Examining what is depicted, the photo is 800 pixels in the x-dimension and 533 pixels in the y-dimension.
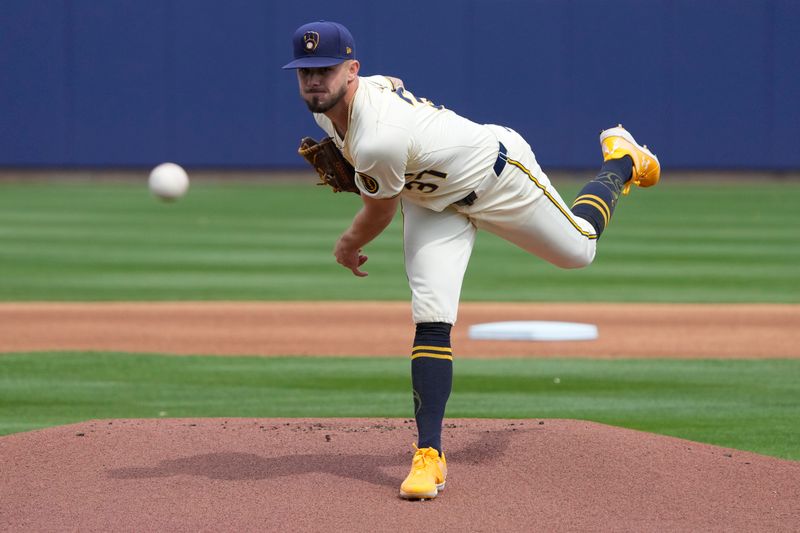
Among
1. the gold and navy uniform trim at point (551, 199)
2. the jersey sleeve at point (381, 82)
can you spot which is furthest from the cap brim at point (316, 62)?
the gold and navy uniform trim at point (551, 199)

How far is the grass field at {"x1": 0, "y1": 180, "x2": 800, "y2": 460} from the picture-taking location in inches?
261

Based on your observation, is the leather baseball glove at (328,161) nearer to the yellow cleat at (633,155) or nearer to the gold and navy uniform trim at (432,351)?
the gold and navy uniform trim at (432,351)

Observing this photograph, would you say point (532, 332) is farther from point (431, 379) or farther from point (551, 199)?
point (431, 379)

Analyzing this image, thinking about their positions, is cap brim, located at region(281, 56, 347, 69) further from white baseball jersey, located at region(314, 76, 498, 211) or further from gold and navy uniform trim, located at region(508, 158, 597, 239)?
gold and navy uniform trim, located at region(508, 158, 597, 239)

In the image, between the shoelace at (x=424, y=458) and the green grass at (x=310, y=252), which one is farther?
the green grass at (x=310, y=252)

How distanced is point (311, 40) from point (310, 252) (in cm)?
1075

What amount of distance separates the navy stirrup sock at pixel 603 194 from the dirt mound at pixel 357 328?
3.03 metres

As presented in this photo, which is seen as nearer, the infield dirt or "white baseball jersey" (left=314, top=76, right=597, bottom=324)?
the infield dirt

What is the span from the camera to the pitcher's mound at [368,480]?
400 centimetres

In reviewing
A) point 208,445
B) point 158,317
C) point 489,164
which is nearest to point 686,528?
point 489,164

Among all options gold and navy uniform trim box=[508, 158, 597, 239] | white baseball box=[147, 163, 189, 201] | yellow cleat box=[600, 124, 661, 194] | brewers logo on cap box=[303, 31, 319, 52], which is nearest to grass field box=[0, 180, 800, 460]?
white baseball box=[147, 163, 189, 201]

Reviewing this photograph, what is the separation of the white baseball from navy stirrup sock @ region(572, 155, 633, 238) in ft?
53.4

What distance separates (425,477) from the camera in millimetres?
4211

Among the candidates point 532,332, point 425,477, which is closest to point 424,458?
point 425,477
